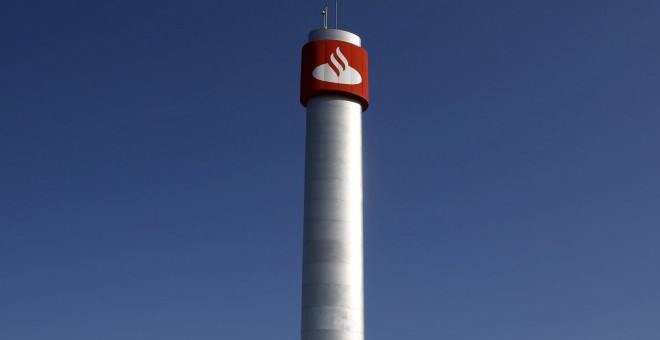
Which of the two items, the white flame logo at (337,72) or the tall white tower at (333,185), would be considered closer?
the tall white tower at (333,185)

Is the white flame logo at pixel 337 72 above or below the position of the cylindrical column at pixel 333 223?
above

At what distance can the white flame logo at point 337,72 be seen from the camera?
7500 cm

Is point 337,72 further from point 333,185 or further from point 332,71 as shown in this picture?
point 333,185

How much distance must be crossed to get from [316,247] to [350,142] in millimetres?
8973

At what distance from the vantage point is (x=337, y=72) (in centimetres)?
7544

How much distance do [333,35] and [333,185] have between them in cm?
1287

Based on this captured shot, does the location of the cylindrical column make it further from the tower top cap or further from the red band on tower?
the tower top cap

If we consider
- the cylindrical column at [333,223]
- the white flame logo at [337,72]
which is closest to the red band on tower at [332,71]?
the white flame logo at [337,72]

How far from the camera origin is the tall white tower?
69.6 meters

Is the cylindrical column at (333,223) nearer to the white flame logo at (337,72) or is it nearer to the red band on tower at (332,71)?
the red band on tower at (332,71)

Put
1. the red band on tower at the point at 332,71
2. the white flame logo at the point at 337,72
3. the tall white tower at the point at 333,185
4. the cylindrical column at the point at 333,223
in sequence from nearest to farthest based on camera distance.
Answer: the cylindrical column at the point at 333,223, the tall white tower at the point at 333,185, the red band on tower at the point at 332,71, the white flame logo at the point at 337,72

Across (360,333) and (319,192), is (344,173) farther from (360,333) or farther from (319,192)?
(360,333)

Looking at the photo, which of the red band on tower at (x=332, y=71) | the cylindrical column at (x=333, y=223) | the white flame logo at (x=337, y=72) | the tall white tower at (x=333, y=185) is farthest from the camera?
the white flame logo at (x=337, y=72)

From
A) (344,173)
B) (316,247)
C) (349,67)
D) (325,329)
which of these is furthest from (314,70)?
(325,329)
